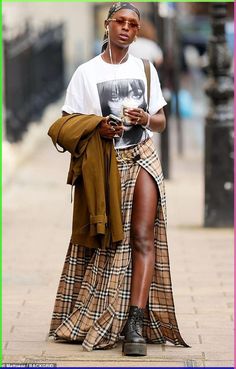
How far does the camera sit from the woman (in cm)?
626

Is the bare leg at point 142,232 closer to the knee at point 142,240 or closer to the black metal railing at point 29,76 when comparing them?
the knee at point 142,240

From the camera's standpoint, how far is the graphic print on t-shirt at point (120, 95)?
6.25 m

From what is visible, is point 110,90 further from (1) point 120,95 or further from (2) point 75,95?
(2) point 75,95

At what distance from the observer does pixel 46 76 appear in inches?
1034

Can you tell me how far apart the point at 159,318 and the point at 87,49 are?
3984 centimetres

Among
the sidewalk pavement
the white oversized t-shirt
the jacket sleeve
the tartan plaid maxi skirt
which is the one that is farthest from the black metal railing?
the jacket sleeve

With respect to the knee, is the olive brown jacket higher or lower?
higher

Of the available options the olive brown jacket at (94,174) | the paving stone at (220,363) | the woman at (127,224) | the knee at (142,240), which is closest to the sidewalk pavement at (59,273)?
the paving stone at (220,363)

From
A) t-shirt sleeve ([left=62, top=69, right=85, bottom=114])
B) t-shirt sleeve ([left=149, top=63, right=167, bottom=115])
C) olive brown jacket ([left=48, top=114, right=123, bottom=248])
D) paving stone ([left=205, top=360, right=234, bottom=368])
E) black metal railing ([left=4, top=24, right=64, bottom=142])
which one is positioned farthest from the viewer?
black metal railing ([left=4, top=24, right=64, bottom=142])

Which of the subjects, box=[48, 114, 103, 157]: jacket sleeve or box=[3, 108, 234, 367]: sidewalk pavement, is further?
box=[3, 108, 234, 367]: sidewalk pavement

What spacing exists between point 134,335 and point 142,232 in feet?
1.78

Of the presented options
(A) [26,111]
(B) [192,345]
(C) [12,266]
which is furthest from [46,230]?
(A) [26,111]

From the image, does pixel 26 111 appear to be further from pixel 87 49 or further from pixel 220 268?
pixel 87 49

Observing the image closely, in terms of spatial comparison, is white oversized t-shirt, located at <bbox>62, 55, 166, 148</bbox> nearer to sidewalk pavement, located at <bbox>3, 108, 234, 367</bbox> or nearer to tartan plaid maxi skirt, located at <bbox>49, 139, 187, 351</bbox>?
tartan plaid maxi skirt, located at <bbox>49, 139, 187, 351</bbox>
